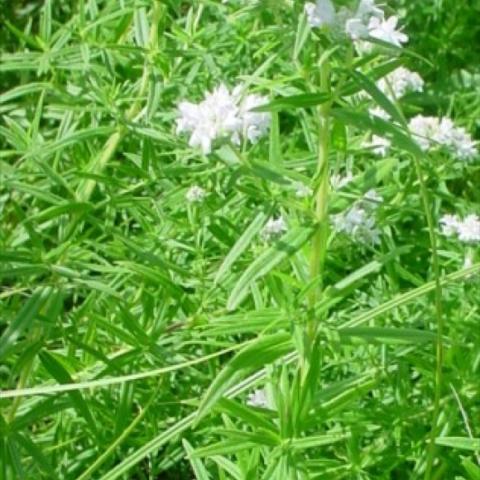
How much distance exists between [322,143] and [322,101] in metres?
0.10

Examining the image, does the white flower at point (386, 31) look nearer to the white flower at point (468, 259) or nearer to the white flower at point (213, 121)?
the white flower at point (213, 121)

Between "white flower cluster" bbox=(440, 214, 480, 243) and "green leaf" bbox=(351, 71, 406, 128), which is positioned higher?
"green leaf" bbox=(351, 71, 406, 128)

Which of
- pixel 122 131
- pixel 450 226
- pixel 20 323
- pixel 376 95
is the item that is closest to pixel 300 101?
pixel 376 95

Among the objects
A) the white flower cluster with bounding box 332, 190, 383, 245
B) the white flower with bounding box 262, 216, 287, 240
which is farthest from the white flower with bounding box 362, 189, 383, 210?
the white flower with bounding box 262, 216, 287, 240

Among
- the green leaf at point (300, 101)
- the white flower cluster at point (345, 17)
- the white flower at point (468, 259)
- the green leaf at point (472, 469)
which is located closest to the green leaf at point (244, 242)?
the green leaf at point (300, 101)

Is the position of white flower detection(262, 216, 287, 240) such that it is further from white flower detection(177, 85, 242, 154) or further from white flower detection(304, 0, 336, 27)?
white flower detection(304, 0, 336, 27)

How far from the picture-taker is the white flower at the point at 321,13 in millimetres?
1435

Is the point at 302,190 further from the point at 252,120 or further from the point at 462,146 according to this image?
the point at 462,146

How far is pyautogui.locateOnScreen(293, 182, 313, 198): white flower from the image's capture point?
65.5 inches

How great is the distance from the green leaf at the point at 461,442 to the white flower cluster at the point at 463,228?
0.45 m

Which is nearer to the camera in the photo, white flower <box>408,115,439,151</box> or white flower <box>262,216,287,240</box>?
white flower <box>262,216,287,240</box>

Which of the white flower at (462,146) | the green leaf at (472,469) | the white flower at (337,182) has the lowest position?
the green leaf at (472,469)

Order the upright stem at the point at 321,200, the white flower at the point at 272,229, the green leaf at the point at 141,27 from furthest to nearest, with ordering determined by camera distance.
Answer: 1. the green leaf at the point at 141,27
2. the white flower at the point at 272,229
3. the upright stem at the point at 321,200

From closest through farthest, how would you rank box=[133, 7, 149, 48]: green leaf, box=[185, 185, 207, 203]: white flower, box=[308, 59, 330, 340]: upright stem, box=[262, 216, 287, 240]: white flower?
box=[308, 59, 330, 340]: upright stem, box=[262, 216, 287, 240]: white flower, box=[185, 185, 207, 203]: white flower, box=[133, 7, 149, 48]: green leaf
